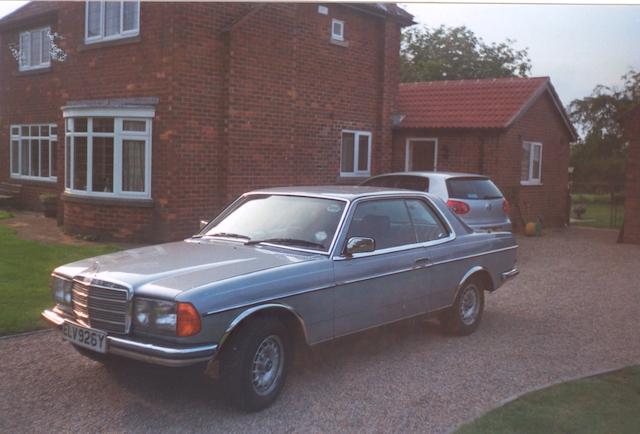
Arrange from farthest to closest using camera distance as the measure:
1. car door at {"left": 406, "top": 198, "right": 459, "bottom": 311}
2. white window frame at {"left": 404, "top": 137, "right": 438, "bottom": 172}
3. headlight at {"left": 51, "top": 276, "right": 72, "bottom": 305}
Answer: white window frame at {"left": 404, "top": 137, "right": 438, "bottom": 172} → car door at {"left": 406, "top": 198, "right": 459, "bottom": 311} → headlight at {"left": 51, "top": 276, "right": 72, "bottom": 305}

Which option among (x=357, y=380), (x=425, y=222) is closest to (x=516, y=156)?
(x=425, y=222)

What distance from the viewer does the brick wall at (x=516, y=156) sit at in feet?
54.7

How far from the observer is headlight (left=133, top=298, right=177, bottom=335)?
439cm

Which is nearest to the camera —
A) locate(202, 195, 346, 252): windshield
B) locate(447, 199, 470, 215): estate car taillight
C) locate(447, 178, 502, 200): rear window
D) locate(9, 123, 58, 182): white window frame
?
locate(202, 195, 346, 252): windshield

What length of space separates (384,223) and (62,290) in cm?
266

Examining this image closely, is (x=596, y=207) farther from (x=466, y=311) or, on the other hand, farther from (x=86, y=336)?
(x=86, y=336)

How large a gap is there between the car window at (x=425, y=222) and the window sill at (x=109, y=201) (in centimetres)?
697

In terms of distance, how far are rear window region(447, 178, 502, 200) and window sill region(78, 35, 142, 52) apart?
6168 millimetres

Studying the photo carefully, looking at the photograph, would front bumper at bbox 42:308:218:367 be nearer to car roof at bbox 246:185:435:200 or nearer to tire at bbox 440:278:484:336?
car roof at bbox 246:185:435:200

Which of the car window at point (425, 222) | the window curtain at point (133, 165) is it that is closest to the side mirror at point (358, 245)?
the car window at point (425, 222)

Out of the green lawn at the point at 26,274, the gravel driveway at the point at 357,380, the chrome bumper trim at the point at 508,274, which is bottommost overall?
the gravel driveway at the point at 357,380

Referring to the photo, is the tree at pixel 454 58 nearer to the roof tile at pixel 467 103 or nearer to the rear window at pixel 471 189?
the roof tile at pixel 467 103

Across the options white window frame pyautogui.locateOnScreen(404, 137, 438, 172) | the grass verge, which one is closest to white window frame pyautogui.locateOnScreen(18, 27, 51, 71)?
white window frame pyautogui.locateOnScreen(404, 137, 438, 172)

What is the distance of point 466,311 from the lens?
698 centimetres
